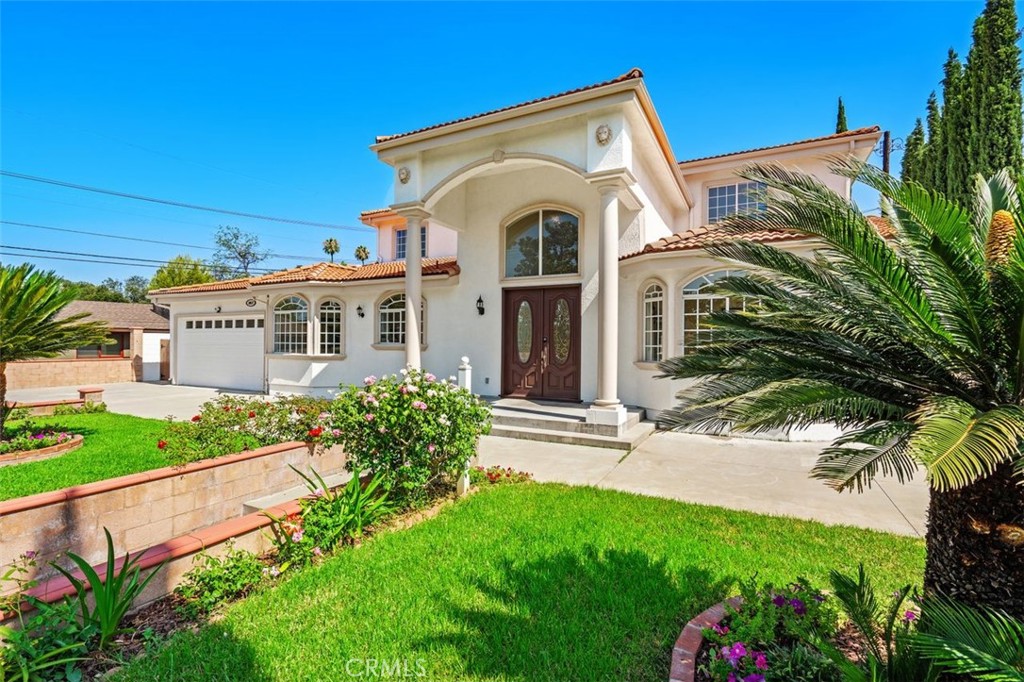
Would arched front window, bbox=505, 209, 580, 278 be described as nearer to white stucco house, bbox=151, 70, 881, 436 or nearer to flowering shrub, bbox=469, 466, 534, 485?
white stucco house, bbox=151, 70, 881, 436

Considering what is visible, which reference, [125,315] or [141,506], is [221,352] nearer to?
[141,506]

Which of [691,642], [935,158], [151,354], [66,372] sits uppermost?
[935,158]

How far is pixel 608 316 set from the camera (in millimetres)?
8906

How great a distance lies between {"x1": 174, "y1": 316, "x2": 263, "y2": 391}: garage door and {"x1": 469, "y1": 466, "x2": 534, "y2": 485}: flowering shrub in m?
12.9

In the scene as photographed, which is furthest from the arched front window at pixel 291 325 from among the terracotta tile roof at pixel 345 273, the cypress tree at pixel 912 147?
the cypress tree at pixel 912 147

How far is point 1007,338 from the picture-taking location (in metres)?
2.26

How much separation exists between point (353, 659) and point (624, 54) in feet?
40.0

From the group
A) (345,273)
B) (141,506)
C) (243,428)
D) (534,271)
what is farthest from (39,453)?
(534,271)

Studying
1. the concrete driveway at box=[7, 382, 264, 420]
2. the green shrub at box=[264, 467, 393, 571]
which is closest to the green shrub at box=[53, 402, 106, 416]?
the concrete driveway at box=[7, 382, 264, 420]

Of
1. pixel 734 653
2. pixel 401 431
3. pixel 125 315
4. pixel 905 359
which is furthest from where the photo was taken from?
pixel 125 315

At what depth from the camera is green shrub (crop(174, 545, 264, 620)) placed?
3309 mm

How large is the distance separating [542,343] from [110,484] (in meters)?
9.06

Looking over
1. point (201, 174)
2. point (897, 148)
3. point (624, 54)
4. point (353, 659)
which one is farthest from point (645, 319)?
point (201, 174)

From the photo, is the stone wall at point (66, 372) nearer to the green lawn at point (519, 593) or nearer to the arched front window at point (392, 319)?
the arched front window at point (392, 319)
